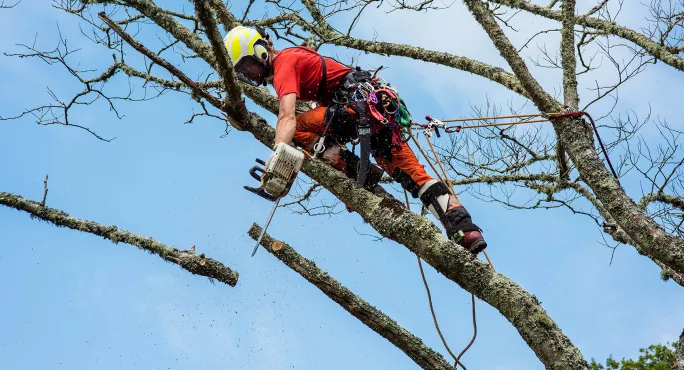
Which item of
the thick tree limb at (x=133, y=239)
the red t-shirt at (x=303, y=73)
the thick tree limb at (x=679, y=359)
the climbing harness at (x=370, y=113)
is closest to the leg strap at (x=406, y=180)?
the climbing harness at (x=370, y=113)

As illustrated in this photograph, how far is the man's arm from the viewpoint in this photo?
4217 mm

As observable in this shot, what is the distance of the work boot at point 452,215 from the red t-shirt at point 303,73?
97 cm

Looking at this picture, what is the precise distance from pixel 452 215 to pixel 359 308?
0.89 m

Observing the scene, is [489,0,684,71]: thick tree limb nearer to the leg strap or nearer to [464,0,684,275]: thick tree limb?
[464,0,684,275]: thick tree limb

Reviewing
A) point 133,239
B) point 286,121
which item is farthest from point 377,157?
point 133,239

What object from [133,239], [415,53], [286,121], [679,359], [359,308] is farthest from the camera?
[415,53]

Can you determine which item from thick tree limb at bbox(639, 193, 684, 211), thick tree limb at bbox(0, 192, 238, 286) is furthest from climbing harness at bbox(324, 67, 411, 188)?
thick tree limb at bbox(639, 193, 684, 211)

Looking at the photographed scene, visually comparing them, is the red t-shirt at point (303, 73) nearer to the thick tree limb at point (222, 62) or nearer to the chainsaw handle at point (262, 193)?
the thick tree limb at point (222, 62)

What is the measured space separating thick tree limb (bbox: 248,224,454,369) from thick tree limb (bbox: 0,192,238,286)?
65 cm

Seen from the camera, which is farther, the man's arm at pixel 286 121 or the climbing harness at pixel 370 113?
the climbing harness at pixel 370 113

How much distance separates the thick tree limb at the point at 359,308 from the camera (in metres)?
4.52

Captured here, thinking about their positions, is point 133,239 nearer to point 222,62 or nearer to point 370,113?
point 222,62

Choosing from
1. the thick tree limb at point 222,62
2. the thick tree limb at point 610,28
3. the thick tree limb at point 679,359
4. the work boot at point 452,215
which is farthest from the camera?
the thick tree limb at point 610,28

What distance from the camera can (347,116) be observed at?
461 centimetres
